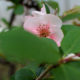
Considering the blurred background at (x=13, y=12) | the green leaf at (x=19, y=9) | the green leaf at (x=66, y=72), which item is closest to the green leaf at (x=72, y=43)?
the green leaf at (x=66, y=72)

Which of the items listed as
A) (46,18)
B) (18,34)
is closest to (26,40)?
(18,34)

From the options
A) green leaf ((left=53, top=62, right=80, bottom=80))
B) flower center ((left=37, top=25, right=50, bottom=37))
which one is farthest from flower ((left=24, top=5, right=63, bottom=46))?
green leaf ((left=53, top=62, right=80, bottom=80))

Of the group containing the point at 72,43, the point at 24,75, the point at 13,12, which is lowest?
the point at 13,12

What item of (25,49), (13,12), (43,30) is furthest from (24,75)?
(13,12)

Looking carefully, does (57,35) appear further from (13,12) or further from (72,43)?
(13,12)

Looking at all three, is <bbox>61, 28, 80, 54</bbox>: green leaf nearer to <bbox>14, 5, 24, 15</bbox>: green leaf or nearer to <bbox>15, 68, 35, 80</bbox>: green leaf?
<bbox>15, 68, 35, 80</bbox>: green leaf

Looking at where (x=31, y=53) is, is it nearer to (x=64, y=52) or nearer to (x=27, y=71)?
(x=64, y=52)

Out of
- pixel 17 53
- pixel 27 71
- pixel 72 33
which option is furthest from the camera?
pixel 27 71
